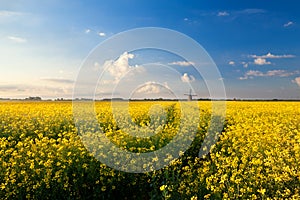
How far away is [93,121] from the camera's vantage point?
1209 centimetres

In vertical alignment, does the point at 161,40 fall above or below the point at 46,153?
above

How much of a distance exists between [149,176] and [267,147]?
2690 mm

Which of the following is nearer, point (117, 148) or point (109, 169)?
point (109, 169)

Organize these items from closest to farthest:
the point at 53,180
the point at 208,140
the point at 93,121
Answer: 1. the point at 53,180
2. the point at 208,140
3. the point at 93,121

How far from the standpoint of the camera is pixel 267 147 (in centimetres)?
761

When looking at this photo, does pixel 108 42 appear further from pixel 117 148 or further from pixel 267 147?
pixel 267 147

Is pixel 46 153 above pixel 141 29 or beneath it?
beneath

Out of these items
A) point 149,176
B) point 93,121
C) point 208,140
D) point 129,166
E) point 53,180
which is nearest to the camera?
point 53,180

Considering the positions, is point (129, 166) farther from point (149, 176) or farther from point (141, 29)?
point (141, 29)

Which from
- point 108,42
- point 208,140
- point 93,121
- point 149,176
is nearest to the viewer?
point 149,176

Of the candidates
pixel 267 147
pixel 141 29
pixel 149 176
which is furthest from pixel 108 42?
pixel 267 147

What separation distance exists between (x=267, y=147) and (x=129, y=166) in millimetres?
3113

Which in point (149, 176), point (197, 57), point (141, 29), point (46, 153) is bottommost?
point (149, 176)

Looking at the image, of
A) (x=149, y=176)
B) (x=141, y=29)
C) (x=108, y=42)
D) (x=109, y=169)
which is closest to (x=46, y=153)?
(x=109, y=169)
